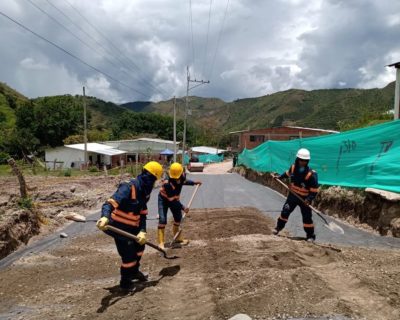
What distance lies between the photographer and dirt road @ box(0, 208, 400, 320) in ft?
14.2

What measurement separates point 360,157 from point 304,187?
7.18 feet

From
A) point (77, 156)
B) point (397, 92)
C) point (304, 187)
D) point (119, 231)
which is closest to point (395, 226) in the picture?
point (304, 187)

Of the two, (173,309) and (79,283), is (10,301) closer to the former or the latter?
(79,283)

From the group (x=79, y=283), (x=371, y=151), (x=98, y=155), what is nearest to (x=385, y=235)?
(x=371, y=151)

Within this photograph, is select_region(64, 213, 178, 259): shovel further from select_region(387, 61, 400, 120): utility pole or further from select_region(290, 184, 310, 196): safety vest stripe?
select_region(387, 61, 400, 120): utility pole

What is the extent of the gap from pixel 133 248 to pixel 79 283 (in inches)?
43.0

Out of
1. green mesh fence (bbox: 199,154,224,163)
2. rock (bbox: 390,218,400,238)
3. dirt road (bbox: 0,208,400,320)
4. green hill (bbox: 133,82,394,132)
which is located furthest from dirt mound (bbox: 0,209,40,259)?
green hill (bbox: 133,82,394,132)

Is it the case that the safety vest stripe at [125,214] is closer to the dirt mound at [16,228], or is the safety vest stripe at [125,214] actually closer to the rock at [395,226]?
the dirt mound at [16,228]

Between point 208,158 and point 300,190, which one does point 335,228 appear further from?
point 208,158

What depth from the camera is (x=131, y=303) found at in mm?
4707

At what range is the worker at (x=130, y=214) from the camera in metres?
5.12

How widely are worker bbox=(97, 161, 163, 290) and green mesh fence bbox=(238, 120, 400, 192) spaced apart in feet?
16.0

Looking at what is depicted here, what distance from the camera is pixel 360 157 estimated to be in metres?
9.24

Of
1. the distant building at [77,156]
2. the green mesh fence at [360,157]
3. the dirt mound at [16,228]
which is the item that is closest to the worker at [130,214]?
the dirt mound at [16,228]
